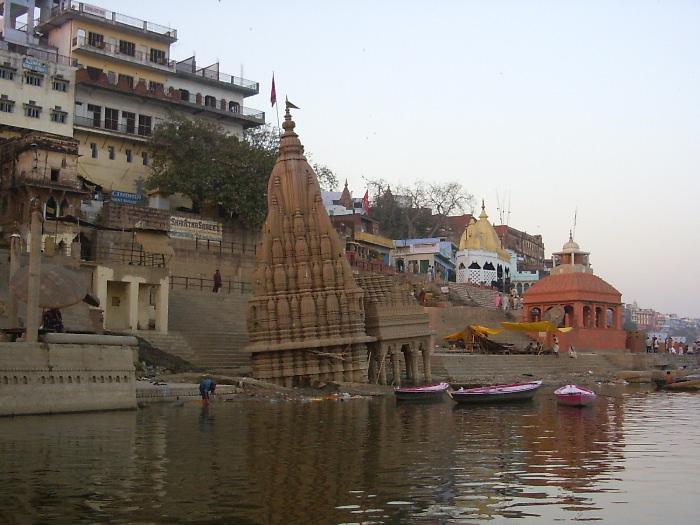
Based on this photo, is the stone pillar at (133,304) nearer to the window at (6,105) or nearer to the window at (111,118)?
the window at (6,105)

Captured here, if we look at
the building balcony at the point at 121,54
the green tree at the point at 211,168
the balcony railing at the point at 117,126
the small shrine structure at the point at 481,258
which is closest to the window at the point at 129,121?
the balcony railing at the point at 117,126

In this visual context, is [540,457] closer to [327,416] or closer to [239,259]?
[327,416]

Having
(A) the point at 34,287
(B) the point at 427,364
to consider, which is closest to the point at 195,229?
(B) the point at 427,364

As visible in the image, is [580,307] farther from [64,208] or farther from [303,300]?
[64,208]

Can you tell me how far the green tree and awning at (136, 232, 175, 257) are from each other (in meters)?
6.65

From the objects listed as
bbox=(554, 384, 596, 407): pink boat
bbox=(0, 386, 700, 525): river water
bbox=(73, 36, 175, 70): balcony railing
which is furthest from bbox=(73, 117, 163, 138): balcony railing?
bbox=(554, 384, 596, 407): pink boat

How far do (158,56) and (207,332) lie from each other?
23.8 m

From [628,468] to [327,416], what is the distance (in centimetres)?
913

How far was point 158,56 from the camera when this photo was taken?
52.9 m

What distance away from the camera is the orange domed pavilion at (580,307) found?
50.8 m

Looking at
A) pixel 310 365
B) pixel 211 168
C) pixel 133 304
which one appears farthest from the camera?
pixel 211 168

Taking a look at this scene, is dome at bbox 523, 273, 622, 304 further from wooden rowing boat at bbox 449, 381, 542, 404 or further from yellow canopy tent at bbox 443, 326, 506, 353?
wooden rowing boat at bbox 449, 381, 542, 404

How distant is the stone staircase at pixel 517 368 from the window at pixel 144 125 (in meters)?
21.7

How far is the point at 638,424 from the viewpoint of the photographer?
2091 centimetres
